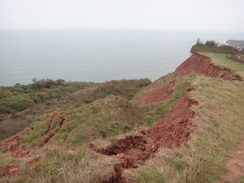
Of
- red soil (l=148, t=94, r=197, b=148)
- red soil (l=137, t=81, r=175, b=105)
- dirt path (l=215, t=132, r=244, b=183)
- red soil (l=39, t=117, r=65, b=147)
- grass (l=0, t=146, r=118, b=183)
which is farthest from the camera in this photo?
red soil (l=137, t=81, r=175, b=105)

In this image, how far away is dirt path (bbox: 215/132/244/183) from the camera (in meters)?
4.46

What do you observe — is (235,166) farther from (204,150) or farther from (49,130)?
(49,130)

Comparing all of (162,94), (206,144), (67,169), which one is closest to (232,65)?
(162,94)

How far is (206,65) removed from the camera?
2395 cm

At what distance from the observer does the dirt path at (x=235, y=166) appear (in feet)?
14.6

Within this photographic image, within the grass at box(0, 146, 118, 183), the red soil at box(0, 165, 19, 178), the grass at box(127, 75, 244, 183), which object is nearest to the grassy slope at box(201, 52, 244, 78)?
the grass at box(127, 75, 244, 183)

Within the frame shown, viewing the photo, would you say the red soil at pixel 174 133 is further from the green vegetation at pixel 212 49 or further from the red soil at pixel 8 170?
the green vegetation at pixel 212 49

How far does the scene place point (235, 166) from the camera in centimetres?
490

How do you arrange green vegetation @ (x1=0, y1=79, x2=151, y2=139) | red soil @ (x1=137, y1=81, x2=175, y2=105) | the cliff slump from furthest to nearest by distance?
green vegetation @ (x1=0, y1=79, x2=151, y2=139) → the cliff slump → red soil @ (x1=137, y1=81, x2=175, y2=105)

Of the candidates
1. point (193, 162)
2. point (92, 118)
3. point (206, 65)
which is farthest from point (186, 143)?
point (206, 65)

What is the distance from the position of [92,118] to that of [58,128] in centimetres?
184

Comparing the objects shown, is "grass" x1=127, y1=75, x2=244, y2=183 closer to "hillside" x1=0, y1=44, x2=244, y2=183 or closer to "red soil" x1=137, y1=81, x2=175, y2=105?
"hillside" x1=0, y1=44, x2=244, y2=183

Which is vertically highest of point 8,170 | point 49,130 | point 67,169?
point 67,169

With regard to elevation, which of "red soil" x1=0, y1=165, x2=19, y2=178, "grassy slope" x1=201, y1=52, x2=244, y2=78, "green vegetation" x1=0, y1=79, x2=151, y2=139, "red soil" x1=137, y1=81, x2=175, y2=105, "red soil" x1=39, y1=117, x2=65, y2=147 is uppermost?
"red soil" x1=0, y1=165, x2=19, y2=178
